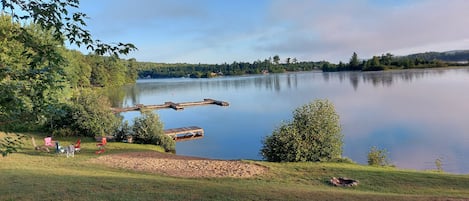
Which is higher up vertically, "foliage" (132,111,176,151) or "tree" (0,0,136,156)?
"tree" (0,0,136,156)

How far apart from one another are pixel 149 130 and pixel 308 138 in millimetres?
10783

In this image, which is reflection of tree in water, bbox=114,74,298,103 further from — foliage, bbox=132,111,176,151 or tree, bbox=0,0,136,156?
tree, bbox=0,0,136,156

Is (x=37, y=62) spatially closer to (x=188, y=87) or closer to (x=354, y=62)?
(x=188, y=87)

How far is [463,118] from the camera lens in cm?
3048

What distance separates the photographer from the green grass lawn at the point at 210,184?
7691 mm

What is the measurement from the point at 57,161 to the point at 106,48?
11.9 m

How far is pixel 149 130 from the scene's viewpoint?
2209 centimetres

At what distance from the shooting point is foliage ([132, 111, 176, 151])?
72.0 ft

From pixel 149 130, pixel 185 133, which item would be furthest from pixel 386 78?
pixel 149 130

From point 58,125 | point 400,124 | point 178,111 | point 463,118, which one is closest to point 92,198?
point 58,125

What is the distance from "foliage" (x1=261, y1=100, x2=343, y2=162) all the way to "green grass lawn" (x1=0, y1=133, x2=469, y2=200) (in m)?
0.94

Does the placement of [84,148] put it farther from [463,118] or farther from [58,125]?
[463,118]

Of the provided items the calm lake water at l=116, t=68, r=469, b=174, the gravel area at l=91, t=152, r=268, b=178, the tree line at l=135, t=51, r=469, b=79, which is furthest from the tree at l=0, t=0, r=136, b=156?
the tree line at l=135, t=51, r=469, b=79

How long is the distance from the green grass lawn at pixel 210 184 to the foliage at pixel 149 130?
632cm
